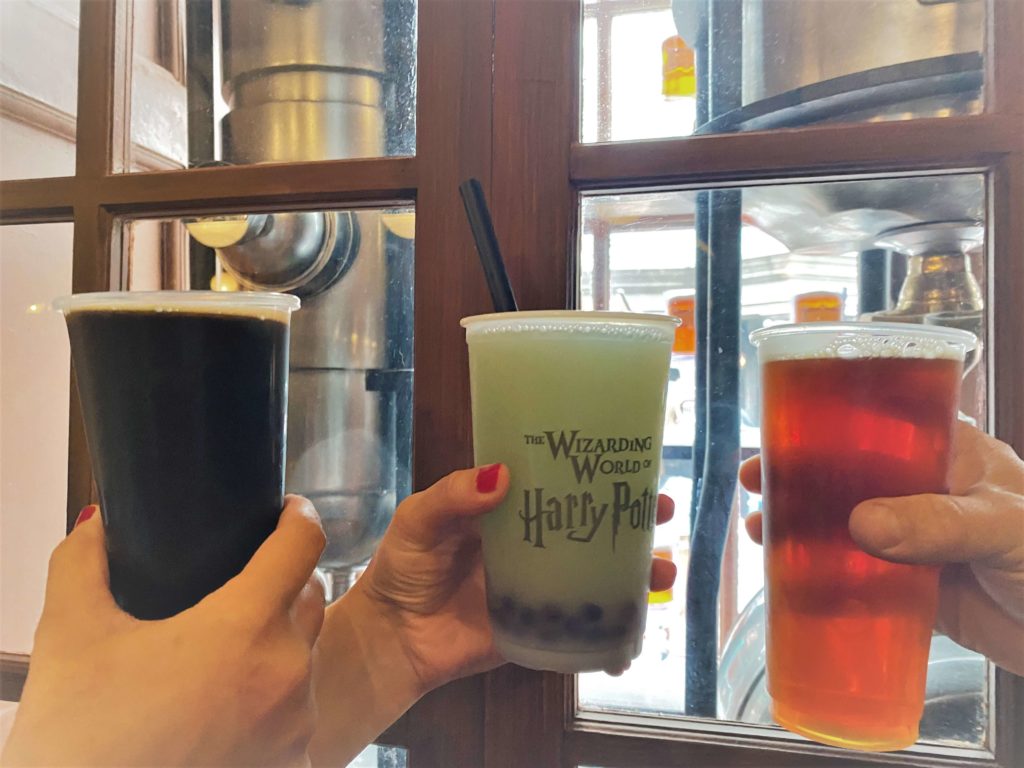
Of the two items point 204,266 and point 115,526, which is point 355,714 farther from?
point 204,266

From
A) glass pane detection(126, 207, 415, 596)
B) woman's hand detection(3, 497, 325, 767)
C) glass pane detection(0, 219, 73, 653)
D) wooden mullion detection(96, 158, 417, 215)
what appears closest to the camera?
woman's hand detection(3, 497, 325, 767)

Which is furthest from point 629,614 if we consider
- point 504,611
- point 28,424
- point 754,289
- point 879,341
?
point 28,424

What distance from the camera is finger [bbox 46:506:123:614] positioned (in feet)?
2.10

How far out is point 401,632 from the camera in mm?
838

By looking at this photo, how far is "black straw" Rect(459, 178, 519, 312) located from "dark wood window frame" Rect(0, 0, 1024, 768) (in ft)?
0.43

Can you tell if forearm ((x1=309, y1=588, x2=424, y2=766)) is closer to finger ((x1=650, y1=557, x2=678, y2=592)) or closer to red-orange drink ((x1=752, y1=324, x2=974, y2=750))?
finger ((x1=650, y1=557, x2=678, y2=592))

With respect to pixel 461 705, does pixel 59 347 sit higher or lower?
higher

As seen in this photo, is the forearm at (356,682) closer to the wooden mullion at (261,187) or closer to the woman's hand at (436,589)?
the woman's hand at (436,589)

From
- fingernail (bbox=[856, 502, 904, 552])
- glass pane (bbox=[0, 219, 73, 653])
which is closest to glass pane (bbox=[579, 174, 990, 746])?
fingernail (bbox=[856, 502, 904, 552])

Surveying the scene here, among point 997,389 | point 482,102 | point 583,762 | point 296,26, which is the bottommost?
point 583,762

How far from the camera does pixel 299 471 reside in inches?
43.4

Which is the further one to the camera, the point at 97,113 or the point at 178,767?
the point at 97,113

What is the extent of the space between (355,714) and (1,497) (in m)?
0.87

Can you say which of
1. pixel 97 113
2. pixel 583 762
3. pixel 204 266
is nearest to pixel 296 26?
pixel 97 113
